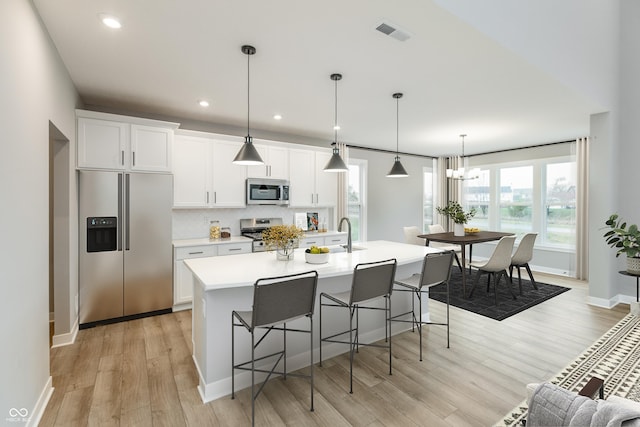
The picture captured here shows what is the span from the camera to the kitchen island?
7.36 feet

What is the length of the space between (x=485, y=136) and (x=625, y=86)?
1863 millimetres

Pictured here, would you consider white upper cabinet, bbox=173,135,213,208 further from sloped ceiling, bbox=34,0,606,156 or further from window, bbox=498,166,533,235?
window, bbox=498,166,533,235

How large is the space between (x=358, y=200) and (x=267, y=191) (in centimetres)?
228

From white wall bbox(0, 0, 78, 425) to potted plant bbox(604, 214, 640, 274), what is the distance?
5.70m

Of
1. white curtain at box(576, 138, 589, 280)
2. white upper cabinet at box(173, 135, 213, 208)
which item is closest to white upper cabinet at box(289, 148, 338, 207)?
white upper cabinet at box(173, 135, 213, 208)

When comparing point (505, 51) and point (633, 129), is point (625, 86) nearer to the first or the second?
point (633, 129)

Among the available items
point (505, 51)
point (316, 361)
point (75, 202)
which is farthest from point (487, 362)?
point (75, 202)

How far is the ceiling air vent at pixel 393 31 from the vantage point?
2.21m

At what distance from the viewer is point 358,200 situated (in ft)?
21.4

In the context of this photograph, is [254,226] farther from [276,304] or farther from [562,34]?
[562,34]

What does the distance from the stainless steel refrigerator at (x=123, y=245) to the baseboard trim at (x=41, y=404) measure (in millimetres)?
1355

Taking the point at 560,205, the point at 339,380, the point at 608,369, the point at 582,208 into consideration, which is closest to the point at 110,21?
the point at 339,380

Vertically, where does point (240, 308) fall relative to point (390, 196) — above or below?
below

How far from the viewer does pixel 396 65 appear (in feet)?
9.32
